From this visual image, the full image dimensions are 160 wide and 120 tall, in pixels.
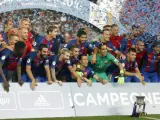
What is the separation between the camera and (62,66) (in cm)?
988

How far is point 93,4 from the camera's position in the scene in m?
17.0

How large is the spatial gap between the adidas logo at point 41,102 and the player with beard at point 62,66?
576mm

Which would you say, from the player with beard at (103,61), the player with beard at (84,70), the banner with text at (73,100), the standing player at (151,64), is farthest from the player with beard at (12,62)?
the standing player at (151,64)

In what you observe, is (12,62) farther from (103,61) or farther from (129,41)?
(129,41)

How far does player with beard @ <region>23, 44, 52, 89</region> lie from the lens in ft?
30.2

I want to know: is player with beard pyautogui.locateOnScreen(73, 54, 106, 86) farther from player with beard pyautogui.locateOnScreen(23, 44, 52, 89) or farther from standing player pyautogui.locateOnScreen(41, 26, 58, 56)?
player with beard pyautogui.locateOnScreen(23, 44, 52, 89)

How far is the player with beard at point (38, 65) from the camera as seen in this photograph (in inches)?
363

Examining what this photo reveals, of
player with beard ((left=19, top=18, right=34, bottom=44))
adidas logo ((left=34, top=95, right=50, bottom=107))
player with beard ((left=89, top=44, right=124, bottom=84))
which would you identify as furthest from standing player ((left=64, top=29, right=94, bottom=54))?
adidas logo ((left=34, top=95, right=50, bottom=107))

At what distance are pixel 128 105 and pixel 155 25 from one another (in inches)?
141

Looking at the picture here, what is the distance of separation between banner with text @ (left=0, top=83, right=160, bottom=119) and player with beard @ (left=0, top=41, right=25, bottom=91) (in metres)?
0.31

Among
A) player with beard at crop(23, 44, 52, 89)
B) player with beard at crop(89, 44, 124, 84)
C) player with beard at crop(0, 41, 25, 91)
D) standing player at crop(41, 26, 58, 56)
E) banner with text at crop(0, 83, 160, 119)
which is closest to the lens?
banner with text at crop(0, 83, 160, 119)

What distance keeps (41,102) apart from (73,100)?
689 millimetres

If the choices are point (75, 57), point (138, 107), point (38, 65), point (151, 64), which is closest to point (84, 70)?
point (75, 57)

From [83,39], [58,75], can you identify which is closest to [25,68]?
[58,75]
